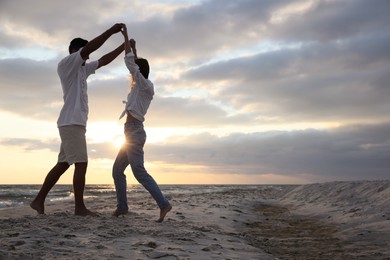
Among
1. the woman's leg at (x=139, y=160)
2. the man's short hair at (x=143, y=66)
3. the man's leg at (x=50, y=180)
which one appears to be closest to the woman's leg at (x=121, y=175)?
the woman's leg at (x=139, y=160)

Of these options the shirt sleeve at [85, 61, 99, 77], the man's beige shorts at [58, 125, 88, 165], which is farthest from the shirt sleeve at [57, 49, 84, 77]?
the man's beige shorts at [58, 125, 88, 165]

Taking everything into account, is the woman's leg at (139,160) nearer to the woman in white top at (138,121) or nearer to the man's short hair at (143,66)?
the woman in white top at (138,121)

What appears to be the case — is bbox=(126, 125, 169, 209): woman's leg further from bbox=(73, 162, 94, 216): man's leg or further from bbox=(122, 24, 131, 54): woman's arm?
bbox=(122, 24, 131, 54): woman's arm

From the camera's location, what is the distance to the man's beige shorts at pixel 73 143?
5.30 meters

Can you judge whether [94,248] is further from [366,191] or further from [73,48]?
[366,191]

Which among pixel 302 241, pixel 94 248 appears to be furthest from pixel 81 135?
pixel 302 241

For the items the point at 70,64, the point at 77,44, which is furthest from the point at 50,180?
the point at 77,44

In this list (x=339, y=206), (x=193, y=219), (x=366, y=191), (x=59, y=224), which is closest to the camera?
(x=59, y=224)

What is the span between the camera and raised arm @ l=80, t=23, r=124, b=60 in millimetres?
5184

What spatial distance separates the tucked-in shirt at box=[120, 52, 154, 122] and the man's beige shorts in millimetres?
674

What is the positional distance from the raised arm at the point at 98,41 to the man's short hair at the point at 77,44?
1.05ft

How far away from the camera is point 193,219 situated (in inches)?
271

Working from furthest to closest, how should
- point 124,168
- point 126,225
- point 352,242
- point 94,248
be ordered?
point 124,168 < point 352,242 < point 126,225 < point 94,248

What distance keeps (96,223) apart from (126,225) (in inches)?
14.2
